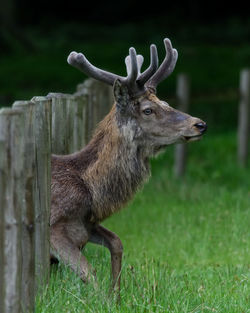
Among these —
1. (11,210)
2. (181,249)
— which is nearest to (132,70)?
(11,210)

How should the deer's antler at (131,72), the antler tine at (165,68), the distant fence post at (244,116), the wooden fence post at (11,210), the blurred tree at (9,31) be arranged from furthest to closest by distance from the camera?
the blurred tree at (9,31), the distant fence post at (244,116), the antler tine at (165,68), the deer's antler at (131,72), the wooden fence post at (11,210)

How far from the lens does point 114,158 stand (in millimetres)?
6840

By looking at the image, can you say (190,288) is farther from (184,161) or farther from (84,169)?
(184,161)

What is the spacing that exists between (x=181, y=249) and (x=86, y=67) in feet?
8.23

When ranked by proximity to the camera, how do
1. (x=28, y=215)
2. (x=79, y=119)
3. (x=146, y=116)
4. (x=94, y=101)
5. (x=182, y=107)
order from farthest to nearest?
(x=182, y=107) → (x=94, y=101) → (x=79, y=119) → (x=146, y=116) → (x=28, y=215)

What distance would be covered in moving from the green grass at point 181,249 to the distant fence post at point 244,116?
0.75 feet

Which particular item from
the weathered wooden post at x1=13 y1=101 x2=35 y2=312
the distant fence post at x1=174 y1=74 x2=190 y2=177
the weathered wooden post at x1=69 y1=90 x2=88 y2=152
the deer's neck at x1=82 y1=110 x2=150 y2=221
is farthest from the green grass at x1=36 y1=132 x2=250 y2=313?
the weathered wooden post at x1=69 y1=90 x2=88 y2=152

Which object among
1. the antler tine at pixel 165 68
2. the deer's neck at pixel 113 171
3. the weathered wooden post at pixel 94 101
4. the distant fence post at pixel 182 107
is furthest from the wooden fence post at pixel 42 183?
the distant fence post at pixel 182 107

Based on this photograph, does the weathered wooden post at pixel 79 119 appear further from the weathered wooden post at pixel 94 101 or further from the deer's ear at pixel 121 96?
the deer's ear at pixel 121 96

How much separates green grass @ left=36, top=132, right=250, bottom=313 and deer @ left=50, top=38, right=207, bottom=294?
0.38 m

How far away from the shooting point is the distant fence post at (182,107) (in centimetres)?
1334

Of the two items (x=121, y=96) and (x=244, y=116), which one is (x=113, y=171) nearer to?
(x=121, y=96)

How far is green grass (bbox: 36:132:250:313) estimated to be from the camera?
18.3ft

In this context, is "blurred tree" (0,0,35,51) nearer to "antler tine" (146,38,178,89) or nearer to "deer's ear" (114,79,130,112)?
"antler tine" (146,38,178,89)
